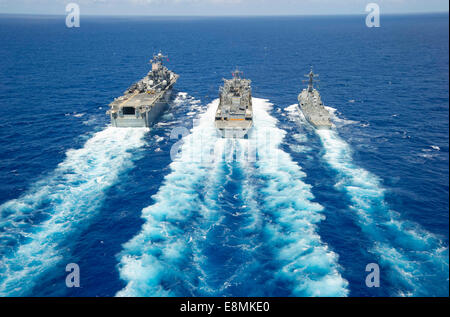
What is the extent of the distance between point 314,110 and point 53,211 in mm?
72173

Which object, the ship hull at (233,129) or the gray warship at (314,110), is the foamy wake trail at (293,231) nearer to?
the ship hull at (233,129)

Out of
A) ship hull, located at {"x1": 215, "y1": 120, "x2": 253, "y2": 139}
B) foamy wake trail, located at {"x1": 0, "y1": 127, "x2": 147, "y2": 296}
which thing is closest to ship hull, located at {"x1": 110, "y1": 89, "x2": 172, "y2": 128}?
foamy wake trail, located at {"x1": 0, "y1": 127, "x2": 147, "y2": 296}

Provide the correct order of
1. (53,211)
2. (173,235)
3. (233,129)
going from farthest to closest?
1. (233,129)
2. (53,211)
3. (173,235)

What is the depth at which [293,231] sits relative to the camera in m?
46.0

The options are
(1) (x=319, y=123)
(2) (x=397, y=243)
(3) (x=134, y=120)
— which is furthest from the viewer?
(3) (x=134, y=120)

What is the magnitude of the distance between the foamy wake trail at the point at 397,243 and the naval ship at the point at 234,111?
27.6 meters

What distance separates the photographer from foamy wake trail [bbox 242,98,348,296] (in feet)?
125

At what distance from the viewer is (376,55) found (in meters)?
187

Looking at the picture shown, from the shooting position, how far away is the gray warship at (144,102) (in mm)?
83625
